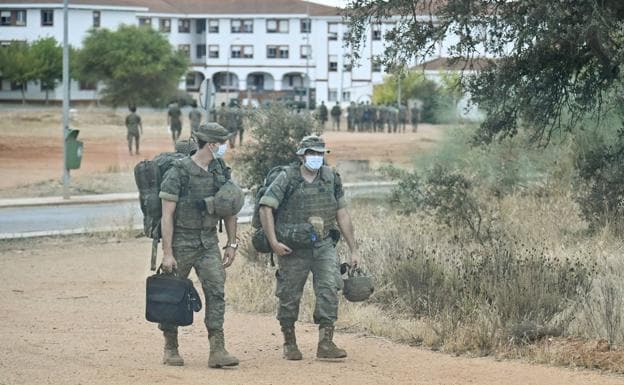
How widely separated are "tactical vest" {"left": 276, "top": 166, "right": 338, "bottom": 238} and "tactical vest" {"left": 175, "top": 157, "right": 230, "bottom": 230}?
61 cm

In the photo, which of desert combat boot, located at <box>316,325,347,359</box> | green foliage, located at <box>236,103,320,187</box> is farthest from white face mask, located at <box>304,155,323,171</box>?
green foliage, located at <box>236,103,320,187</box>

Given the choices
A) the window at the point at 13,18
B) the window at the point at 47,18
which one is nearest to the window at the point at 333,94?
the window at the point at 47,18

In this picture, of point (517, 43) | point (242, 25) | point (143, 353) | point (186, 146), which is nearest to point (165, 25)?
point (242, 25)

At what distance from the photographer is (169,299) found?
10219 millimetres

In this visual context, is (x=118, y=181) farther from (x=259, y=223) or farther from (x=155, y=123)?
(x=155, y=123)

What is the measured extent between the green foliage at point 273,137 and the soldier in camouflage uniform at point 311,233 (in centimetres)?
835

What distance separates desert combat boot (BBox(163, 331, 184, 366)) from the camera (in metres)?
10.4

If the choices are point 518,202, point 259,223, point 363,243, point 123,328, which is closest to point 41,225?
point 518,202

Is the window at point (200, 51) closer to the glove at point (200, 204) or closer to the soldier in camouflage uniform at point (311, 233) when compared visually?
the soldier in camouflage uniform at point (311, 233)

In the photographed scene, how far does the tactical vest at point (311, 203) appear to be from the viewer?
10586 millimetres

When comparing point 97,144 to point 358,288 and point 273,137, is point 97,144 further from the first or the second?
point 358,288

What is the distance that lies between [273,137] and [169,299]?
9161 millimetres

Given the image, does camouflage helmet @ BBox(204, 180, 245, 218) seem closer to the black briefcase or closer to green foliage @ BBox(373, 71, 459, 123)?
the black briefcase

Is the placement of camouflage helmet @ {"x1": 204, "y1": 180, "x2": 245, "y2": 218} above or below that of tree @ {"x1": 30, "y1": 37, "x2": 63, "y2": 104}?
below
